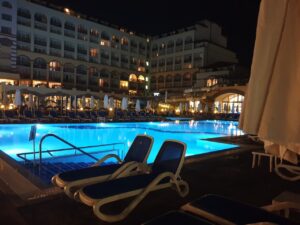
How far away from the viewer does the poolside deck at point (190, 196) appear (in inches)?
132

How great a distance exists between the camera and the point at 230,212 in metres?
2.67

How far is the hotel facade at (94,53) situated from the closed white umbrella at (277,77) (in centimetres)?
3924

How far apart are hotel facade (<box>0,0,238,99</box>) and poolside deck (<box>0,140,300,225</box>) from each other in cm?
3641

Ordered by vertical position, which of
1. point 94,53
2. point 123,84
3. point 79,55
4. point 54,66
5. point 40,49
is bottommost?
point 123,84

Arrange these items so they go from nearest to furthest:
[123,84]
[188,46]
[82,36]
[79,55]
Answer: [79,55], [82,36], [188,46], [123,84]

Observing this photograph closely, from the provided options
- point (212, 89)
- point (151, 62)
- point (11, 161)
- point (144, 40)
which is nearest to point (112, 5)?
point (144, 40)

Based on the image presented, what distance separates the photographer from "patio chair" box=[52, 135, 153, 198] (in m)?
3.80

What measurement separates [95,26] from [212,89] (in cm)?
2775

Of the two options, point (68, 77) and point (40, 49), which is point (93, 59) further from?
point (40, 49)

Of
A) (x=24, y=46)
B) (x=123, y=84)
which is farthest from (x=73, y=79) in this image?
(x=123, y=84)

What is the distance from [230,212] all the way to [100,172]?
216 cm

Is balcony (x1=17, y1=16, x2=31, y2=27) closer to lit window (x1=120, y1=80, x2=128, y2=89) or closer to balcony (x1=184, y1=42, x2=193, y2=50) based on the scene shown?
lit window (x1=120, y1=80, x2=128, y2=89)

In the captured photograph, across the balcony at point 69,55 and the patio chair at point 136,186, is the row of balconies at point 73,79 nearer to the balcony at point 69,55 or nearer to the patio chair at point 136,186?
the balcony at point 69,55

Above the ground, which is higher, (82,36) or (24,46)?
(82,36)
